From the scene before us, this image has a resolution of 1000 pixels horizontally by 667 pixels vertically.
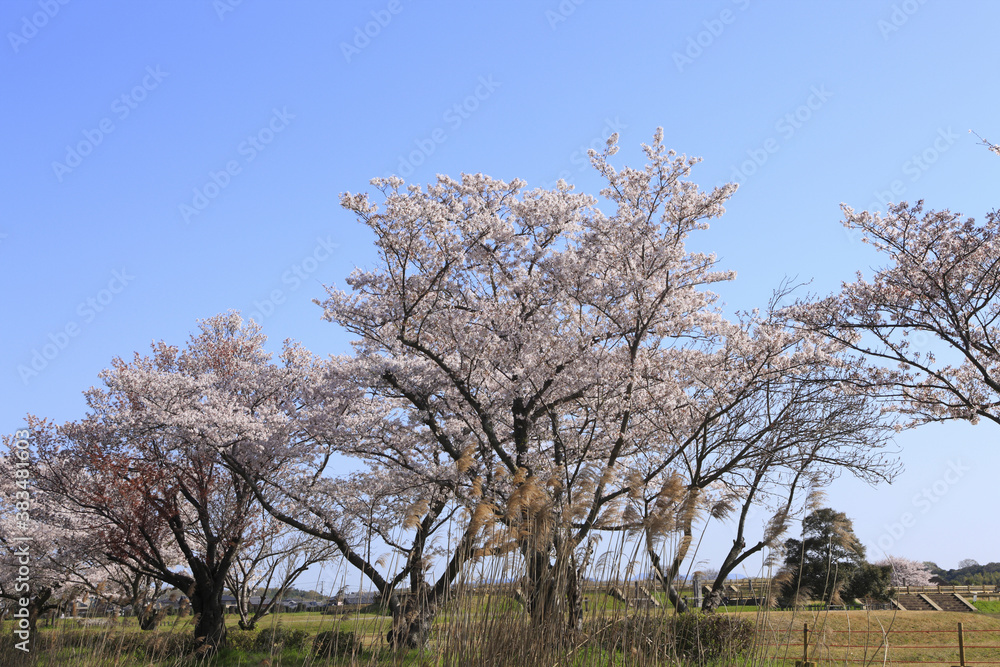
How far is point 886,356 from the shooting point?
11273 mm

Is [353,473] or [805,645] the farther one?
[353,473]

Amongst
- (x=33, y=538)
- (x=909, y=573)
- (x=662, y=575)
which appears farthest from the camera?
(x=909, y=573)

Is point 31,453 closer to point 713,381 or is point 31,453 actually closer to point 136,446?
point 136,446

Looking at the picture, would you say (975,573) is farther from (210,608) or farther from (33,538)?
(33,538)

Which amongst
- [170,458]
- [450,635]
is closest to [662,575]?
[450,635]

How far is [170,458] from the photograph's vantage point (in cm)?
1527

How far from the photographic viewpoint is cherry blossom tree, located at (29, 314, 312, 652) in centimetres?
1404

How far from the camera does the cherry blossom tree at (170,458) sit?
46.1ft

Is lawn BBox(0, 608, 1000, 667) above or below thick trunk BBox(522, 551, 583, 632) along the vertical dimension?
below

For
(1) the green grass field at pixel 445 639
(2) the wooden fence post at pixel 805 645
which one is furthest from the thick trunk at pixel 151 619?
(2) the wooden fence post at pixel 805 645

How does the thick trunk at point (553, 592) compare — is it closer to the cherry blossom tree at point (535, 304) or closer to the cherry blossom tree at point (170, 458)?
the cherry blossom tree at point (535, 304)

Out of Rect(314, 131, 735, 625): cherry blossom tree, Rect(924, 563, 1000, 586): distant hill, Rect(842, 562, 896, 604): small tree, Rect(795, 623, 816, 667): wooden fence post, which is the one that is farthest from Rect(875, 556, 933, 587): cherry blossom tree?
Rect(795, 623, 816, 667): wooden fence post

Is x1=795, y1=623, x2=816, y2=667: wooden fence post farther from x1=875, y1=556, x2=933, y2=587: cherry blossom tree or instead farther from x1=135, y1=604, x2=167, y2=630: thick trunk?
x1=875, y1=556, x2=933, y2=587: cherry blossom tree

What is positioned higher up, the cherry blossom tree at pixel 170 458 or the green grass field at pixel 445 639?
the cherry blossom tree at pixel 170 458
